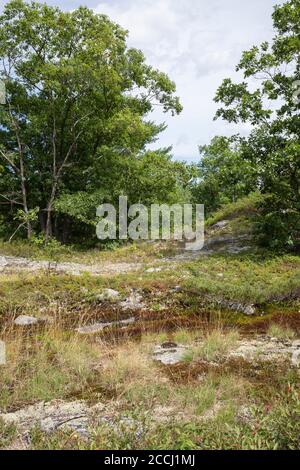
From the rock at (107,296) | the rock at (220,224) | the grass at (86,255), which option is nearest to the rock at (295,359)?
the rock at (107,296)

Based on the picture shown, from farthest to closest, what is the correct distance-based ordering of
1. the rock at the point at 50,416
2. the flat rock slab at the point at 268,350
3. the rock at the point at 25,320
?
the rock at the point at 25,320, the flat rock slab at the point at 268,350, the rock at the point at 50,416

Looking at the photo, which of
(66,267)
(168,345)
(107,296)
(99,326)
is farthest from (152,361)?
(66,267)

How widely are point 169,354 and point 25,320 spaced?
12.5 ft

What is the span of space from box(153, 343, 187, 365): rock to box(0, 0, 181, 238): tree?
669 inches

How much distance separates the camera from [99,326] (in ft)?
29.1

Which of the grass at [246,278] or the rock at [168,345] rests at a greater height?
the grass at [246,278]

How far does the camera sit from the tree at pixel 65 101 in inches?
848

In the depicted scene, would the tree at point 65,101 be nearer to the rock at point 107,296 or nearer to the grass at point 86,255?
the grass at point 86,255

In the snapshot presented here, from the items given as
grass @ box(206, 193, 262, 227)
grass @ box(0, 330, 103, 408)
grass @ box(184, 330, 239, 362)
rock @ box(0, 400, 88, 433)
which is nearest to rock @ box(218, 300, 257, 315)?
grass @ box(184, 330, 239, 362)

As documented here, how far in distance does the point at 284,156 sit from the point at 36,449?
14.0 metres

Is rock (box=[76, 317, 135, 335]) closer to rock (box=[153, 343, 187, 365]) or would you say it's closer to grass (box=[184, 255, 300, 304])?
rock (box=[153, 343, 187, 365])

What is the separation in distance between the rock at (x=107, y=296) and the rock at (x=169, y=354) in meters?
3.79

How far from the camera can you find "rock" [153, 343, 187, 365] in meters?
6.39
